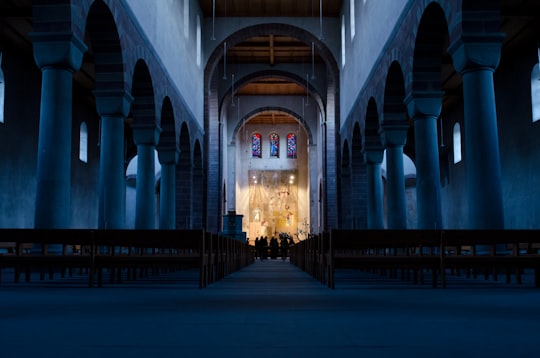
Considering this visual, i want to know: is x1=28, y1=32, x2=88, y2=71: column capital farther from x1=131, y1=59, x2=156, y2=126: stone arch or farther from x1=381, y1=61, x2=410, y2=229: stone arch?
x1=381, y1=61, x2=410, y2=229: stone arch

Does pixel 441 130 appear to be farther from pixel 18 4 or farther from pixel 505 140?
pixel 18 4

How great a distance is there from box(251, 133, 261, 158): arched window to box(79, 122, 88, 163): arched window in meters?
17.4

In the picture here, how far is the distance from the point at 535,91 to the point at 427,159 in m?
7.01

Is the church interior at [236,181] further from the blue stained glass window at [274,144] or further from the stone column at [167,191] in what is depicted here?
the blue stained glass window at [274,144]

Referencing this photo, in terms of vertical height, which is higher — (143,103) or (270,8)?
(270,8)

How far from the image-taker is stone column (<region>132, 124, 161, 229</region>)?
14.8 m

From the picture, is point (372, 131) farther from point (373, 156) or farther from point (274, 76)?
point (274, 76)

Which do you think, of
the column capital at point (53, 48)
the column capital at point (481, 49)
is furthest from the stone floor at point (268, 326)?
the column capital at point (53, 48)

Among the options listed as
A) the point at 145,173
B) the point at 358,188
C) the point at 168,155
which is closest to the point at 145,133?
the point at 145,173

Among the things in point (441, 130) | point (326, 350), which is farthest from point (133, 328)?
point (441, 130)

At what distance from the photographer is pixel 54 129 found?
8805mm

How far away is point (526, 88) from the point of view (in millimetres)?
16797

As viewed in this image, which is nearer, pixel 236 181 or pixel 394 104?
pixel 394 104

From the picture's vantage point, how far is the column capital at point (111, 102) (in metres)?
11.6
